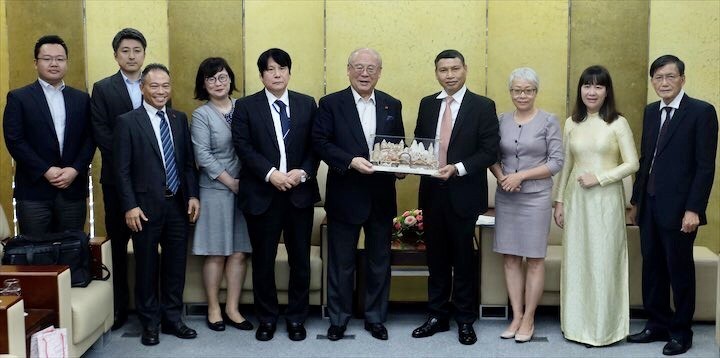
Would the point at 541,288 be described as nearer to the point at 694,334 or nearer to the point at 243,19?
the point at 694,334

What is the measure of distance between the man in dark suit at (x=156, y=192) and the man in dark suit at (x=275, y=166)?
35 cm

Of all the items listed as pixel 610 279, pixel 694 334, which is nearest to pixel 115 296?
pixel 610 279

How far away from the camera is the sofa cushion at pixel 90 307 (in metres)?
4.36

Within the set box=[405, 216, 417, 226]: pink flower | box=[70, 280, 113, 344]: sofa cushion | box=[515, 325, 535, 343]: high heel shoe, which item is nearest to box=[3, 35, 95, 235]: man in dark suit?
box=[70, 280, 113, 344]: sofa cushion

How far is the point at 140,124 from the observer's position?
4773mm

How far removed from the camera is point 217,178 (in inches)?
198

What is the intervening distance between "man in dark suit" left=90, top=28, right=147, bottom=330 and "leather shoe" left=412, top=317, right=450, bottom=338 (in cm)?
190

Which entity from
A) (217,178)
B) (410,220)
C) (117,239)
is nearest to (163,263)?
(117,239)

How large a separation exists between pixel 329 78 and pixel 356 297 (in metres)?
1.88

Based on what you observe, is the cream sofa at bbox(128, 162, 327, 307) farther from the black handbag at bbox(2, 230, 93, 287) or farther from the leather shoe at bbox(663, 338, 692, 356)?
the leather shoe at bbox(663, 338, 692, 356)

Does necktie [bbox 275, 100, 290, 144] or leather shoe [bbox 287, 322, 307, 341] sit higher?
necktie [bbox 275, 100, 290, 144]

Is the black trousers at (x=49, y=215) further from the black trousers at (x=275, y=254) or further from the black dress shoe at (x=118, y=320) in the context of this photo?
the black trousers at (x=275, y=254)

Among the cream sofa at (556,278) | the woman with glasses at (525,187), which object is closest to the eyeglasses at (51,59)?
the woman with glasses at (525,187)

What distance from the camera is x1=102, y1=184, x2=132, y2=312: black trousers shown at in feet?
16.7
